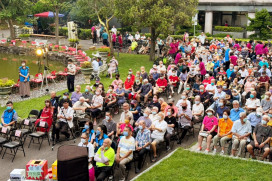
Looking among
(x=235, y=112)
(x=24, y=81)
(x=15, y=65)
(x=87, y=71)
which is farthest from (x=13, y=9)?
(x=235, y=112)

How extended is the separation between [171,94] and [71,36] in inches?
680

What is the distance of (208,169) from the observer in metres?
9.77

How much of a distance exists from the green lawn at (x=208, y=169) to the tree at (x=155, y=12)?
14.5 meters

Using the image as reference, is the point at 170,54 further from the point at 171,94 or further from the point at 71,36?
the point at 71,36

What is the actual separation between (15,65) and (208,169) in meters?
23.6

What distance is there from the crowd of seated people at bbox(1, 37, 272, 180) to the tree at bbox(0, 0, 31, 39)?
67.6 ft

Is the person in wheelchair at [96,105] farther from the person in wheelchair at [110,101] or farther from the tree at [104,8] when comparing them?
the tree at [104,8]

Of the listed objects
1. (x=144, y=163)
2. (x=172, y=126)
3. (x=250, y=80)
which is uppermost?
(x=250, y=80)

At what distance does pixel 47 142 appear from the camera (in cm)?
1255

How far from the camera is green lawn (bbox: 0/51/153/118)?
1628cm

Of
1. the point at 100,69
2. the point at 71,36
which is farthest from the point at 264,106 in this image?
the point at 71,36

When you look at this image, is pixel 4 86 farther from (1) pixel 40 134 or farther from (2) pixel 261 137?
(2) pixel 261 137

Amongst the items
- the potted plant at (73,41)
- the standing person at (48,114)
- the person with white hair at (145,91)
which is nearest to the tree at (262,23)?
the potted plant at (73,41)

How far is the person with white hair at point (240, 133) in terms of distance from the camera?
1050 centimetres
